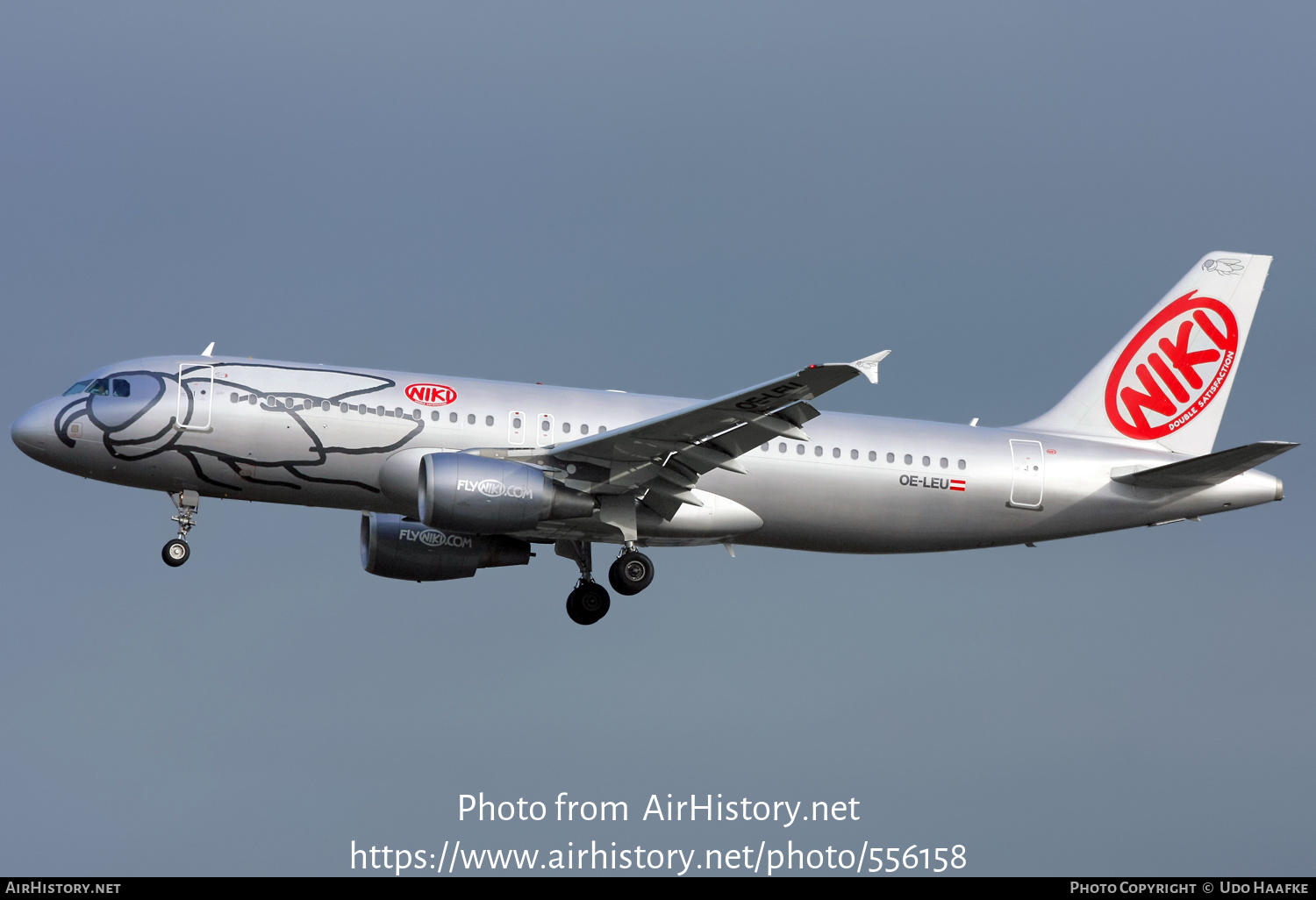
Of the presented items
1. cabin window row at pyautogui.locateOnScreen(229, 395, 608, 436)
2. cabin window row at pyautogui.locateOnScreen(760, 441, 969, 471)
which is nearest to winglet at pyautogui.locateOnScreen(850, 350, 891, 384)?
cabin window row at pyautogui.locateOnScreen(760, 441, 969, 471)

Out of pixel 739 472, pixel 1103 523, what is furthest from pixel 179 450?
pixel 1103 523

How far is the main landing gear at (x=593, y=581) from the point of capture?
108ft

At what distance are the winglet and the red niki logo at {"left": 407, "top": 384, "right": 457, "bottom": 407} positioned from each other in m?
9.71

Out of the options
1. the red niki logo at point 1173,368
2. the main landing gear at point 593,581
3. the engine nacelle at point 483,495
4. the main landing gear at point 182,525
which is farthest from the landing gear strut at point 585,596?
the red niki logo at point 1173,368

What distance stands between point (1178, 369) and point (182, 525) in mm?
22634

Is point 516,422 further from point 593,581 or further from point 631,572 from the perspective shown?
point 593,581

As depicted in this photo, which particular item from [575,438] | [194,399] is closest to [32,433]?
[194,399]

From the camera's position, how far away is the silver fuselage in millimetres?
31453

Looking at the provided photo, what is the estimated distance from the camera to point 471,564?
35.8m

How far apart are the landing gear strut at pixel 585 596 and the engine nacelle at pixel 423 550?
142 cm

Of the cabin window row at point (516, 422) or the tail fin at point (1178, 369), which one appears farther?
the tail fin at point (1178, 369)

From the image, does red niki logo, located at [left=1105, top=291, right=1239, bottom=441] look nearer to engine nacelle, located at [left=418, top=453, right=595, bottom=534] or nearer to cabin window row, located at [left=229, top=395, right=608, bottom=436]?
engine nacelle, located at [left=418, top=453, right=595, bottom=534]

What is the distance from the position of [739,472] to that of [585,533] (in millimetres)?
3537

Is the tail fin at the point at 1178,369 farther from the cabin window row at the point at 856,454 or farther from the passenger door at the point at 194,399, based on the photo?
the passenger door at the point at 194,399
